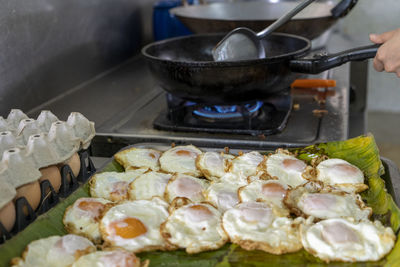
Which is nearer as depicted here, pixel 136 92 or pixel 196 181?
pixel 196 181

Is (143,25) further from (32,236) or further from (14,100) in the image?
(32,236)

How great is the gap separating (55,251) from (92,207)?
21cm

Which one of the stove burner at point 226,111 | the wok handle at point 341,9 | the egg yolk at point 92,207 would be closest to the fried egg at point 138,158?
the egg yolk at point 92,207

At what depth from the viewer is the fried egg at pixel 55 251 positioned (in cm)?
105

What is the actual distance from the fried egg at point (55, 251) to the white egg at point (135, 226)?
7 cm

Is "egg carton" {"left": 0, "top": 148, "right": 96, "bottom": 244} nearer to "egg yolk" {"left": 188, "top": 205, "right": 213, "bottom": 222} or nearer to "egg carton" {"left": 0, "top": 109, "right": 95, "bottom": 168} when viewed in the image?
"egg carton" {"left": 0, "top": 109, "right": 95, "bottom": 168}

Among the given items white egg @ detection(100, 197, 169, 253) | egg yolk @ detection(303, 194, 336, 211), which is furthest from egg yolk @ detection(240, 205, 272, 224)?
white egg @ detection(100, 197, 169, 253)

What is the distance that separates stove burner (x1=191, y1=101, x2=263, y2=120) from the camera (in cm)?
197

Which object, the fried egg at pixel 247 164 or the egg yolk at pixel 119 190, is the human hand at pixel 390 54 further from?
the egg yolk at pixel 119 190

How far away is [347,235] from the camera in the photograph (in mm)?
1126

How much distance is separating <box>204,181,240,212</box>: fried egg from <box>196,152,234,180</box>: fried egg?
0.08m

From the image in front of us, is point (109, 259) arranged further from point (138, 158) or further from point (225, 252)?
point (138, 158)

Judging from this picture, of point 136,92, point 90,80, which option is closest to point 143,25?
point 90,80

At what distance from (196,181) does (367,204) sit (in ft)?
1.69
